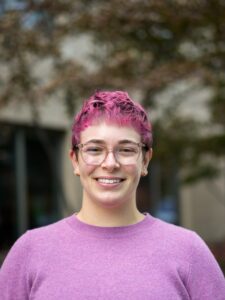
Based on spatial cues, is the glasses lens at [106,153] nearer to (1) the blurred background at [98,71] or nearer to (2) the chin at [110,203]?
(2) the chin at [110,203]

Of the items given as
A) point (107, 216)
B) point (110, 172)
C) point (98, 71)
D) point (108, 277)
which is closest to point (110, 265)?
point (108, 277)

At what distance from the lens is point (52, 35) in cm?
823

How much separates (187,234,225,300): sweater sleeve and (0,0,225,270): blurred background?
4.75 meters

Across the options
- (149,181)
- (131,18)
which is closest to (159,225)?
(131,18)

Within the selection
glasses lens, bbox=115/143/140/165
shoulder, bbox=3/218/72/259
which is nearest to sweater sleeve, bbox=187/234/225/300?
glasses lens, bbox=115/143/140/165

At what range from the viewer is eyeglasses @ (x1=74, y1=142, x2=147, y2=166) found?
2129 millimetres

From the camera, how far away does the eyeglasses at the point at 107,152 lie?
6.98 feet

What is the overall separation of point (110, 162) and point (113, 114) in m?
0.17

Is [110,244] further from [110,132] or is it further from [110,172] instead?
[110,132]

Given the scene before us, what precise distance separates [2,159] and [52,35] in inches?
183

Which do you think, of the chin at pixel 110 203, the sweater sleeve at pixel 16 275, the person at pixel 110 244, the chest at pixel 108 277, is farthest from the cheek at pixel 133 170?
the sweater sleeve at pixel 16 275

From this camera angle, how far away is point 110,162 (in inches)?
82.6

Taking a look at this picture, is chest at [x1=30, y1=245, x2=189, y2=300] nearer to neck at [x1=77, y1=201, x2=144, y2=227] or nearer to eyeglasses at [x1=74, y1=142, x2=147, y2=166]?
neck at [x1=77, y1=201, x2=144, y2=227]

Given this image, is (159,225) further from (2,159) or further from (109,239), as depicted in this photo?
(2,159)
